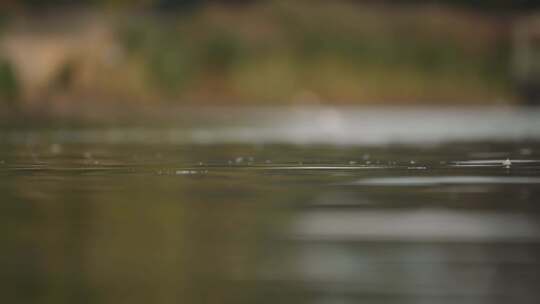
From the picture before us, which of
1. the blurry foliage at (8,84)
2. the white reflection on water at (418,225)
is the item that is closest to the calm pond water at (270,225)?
the white reflection on water at (418,225)

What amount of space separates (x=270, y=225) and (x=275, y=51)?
4198 centimetres

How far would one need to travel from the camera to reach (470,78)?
173 feet

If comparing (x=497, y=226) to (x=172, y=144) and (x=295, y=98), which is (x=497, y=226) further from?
(x=295, y=98)

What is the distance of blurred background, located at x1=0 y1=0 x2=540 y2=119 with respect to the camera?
1967 inches

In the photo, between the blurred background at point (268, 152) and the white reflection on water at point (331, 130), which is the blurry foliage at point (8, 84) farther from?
the white reflection on water at point (331, 130)

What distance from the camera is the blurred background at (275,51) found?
164 feet

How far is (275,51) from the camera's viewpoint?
171 feet

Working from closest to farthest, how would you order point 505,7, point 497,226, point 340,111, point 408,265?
1. point 408,265
2. point 497,226
3. point 340,111
4. point 505,7

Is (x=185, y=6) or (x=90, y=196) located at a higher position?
(x=185, y=6)

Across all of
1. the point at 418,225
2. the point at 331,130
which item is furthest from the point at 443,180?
the point at 331,130

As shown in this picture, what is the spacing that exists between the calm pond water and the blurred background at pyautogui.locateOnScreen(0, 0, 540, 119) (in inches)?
1103

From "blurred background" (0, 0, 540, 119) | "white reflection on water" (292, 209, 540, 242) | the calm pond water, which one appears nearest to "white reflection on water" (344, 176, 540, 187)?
the calm pond water

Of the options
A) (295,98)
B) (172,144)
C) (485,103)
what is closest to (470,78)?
(485,103)

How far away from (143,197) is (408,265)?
4.96 metres
